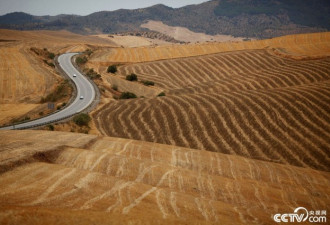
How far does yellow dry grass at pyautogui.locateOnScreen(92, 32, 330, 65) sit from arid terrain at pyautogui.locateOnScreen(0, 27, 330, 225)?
32450 millimetres

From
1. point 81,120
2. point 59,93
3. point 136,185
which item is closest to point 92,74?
point 59,93

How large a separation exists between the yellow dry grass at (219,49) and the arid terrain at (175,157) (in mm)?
32450

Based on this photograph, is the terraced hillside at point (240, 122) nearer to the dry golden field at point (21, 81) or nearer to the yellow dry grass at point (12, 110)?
the yellow dry grass at point (12, 110)

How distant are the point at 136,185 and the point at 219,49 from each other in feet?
315

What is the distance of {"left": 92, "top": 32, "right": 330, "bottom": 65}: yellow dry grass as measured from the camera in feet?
323

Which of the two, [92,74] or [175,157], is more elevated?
[92,74]

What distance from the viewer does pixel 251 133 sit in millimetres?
36469

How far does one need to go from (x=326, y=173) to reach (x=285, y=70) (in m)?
48.0

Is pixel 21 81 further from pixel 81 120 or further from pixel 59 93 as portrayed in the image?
pixel 81 120

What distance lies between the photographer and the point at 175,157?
28156mm

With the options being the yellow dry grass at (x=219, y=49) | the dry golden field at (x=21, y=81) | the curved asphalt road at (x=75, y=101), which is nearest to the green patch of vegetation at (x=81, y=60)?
the yellow dry grass at (x=219, y=49)

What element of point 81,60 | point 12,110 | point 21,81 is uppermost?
point 81,60

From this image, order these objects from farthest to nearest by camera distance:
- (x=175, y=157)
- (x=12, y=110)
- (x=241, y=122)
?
(x=12, y=110) → (x=241, y=122) → (x=175, y=157)

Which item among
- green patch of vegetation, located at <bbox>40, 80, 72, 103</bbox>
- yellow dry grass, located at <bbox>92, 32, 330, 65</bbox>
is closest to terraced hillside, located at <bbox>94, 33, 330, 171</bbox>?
green patch of vegetation, located at <bbox>40, 80, 72, 103</bbox>
